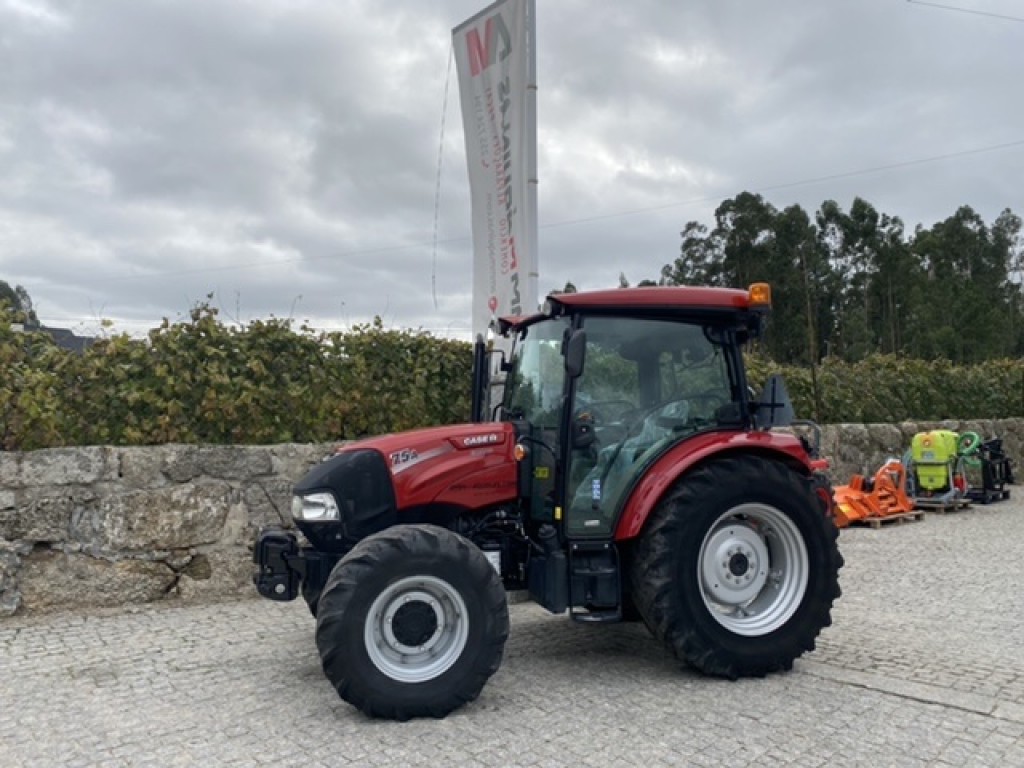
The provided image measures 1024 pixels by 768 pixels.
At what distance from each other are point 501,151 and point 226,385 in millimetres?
2952

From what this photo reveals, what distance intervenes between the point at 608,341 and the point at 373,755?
7.79 ft

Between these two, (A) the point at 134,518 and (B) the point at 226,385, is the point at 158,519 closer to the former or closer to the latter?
(A) the point at 134,518

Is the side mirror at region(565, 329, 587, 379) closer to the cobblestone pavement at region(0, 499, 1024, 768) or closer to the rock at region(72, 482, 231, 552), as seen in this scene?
the cobblestone pavement at region(0, 499, 1024, 768)

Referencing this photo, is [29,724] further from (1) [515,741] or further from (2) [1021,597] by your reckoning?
(2) [1021,597]

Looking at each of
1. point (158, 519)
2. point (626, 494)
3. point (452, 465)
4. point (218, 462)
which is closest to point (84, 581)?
point (158, 519)

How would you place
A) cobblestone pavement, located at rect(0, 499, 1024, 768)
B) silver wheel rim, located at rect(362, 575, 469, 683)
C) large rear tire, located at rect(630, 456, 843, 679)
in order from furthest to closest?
large rear tire, located at rect(630, 456, 843, 679), silver wheel rim, located at rect(362, 575, 469, 683), cobblestone pavement, located at rect(0, 499, 1024, 768)

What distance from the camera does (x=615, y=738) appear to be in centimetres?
379

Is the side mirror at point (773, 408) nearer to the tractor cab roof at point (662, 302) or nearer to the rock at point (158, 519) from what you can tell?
the tractor cab roof at point (662, 302)

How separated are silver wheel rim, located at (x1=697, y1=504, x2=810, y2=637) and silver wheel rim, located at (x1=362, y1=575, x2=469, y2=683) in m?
1.38

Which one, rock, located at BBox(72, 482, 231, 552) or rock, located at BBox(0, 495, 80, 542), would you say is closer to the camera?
rock, located at BBox(0, 495, 80, 542)

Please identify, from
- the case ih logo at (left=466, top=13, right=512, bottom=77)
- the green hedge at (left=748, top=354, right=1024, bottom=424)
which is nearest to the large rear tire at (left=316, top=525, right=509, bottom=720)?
the case ih logo at (left=466, top=13, right=512, bottom=77)

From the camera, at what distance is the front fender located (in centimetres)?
457

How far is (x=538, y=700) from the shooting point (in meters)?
4.31

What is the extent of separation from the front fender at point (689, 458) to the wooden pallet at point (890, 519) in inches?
258
